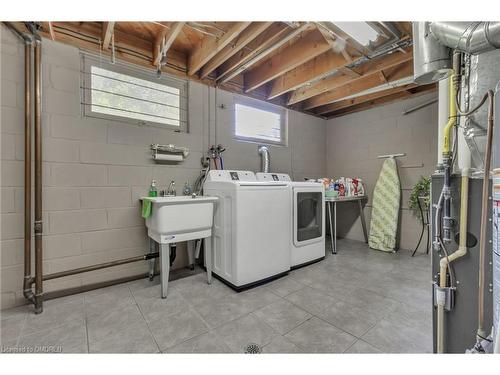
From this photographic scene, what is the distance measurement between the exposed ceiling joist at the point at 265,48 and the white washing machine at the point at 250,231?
1247 millimetres

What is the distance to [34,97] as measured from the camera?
1739mm

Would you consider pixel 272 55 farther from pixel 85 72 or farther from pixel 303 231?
pixel 303 231

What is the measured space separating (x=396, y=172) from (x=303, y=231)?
1.82 metres

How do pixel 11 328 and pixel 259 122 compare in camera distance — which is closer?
pixel 11 328

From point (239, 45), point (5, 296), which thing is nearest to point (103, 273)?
point (5, 296)

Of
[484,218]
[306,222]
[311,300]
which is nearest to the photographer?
[484,218]

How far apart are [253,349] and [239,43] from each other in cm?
237

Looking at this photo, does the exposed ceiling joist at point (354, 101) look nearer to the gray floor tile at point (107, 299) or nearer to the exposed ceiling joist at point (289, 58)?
the exposed ceiling joist at point (289, 58)

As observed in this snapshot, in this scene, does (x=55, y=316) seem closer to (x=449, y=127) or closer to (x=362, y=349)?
(x=362, y=349)

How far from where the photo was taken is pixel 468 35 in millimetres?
918

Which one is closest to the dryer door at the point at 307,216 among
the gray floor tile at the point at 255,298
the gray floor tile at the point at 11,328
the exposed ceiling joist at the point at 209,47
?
the gray floor tile at the point at 255,298

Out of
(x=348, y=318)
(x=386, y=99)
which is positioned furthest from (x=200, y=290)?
(x=386, y=99)

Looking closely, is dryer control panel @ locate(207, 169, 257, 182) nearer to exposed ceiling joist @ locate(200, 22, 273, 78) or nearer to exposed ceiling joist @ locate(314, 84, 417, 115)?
exposed ceiling joist @ locate(200, 22, 273, 78)

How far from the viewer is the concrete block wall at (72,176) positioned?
5.57 feet
